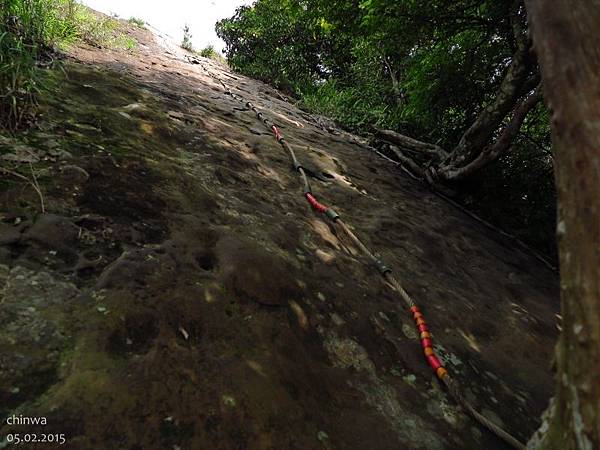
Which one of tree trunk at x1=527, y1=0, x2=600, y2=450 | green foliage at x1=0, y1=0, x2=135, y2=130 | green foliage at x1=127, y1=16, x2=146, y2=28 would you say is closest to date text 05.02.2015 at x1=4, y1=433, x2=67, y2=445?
tree trunk at x1=527, y1=0, x2=600, y2=450

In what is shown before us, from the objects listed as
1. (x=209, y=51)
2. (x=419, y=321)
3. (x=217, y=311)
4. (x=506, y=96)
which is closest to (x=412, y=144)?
(x=506, y=96)

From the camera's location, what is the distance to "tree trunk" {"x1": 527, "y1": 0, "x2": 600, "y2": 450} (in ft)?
3.47

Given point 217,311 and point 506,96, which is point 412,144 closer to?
point 506,96

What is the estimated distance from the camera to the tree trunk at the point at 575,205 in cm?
106

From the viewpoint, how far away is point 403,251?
3.51 metres

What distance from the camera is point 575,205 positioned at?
45.6 inches

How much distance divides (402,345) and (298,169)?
8.11ft

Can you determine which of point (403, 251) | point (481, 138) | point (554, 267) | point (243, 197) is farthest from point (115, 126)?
point (554, 267)

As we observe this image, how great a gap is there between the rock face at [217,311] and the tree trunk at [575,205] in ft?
2.42

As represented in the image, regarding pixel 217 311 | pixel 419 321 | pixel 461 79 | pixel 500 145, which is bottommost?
pixel 217 311

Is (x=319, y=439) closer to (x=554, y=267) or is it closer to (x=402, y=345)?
(x=402, y=345)

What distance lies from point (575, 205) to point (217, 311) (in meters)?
1.43

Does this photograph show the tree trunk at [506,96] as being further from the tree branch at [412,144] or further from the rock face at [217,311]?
the rock face at [217,311]

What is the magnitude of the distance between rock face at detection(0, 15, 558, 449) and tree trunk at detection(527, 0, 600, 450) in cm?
74
